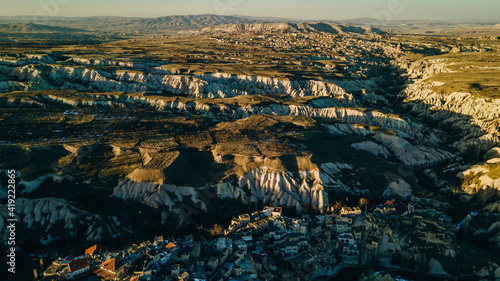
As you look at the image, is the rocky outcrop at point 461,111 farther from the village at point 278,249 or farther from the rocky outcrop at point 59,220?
the rocky outcrop at point 59,220

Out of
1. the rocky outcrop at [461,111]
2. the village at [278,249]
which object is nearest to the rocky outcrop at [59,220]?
the village at [278,249]

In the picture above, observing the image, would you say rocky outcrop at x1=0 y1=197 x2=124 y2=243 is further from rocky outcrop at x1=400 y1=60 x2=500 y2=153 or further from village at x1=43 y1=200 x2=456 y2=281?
rocky outcrop at x1=400 y1=60 x2=500 y2=153

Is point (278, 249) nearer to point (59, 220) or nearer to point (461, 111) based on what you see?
point (59, 220)

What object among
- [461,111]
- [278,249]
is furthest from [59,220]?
[461,111]

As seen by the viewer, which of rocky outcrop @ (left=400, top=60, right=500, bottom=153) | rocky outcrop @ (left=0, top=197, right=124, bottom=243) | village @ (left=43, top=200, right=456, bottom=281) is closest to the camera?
village @ (left=43, top=200, right=456, bottom=281)

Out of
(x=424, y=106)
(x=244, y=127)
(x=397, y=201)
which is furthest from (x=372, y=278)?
(x=424, y=106)

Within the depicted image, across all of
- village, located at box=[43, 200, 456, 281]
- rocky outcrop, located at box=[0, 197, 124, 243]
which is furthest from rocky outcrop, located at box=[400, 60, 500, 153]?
rocky outcrop, located at box=[0, 197, 124, 243]

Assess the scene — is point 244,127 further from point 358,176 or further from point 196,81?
point 196,81

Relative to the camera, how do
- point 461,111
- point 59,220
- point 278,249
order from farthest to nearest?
point 461,111 < point 59,220 < point 278,249
